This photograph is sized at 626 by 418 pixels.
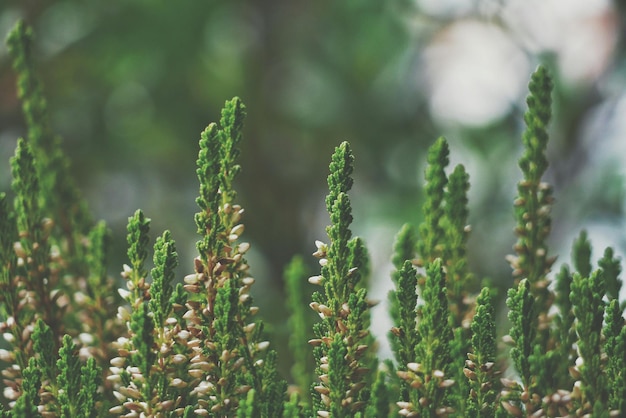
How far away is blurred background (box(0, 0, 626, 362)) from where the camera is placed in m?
1.44

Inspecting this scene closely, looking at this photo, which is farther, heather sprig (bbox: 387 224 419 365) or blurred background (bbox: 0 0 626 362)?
blurred background (bbox: 0 0 626 362)

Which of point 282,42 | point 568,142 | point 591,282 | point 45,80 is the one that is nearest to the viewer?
point 591,282

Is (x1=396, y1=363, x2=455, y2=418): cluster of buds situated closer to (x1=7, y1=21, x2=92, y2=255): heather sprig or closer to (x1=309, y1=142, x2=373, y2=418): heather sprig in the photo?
(x1=309, y1=142, x2=373, y2=418): heather sprig

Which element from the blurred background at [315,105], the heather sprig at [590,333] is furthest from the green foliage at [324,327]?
the blurred background at [315,105]

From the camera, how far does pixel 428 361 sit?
12.1 inches

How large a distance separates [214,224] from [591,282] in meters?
0.16

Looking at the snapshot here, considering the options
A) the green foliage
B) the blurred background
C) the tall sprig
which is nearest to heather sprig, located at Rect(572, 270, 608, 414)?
the green foliage

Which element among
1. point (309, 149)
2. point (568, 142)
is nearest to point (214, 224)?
point (568, 142)

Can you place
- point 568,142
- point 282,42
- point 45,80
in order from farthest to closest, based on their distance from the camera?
point 282,42 → point 45,80 → point 568,142

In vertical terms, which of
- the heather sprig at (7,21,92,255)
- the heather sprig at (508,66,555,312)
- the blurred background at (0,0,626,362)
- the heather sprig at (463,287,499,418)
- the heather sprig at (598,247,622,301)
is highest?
the blurred background at (0,0,626,362)

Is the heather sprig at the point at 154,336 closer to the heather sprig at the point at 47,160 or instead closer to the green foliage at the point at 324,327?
the green foliage at the point at 324,327

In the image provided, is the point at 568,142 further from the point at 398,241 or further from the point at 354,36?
the point at 398,241

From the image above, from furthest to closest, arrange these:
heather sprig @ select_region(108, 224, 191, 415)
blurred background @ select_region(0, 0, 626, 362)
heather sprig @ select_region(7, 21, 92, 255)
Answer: blurred background @ select_region(0, 0, 626, 362) < heather sprig @ select_region(7, 21, 92, 255) < heather sprig @ select_region(108, 224, 191, 415)

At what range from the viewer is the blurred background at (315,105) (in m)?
1.44
